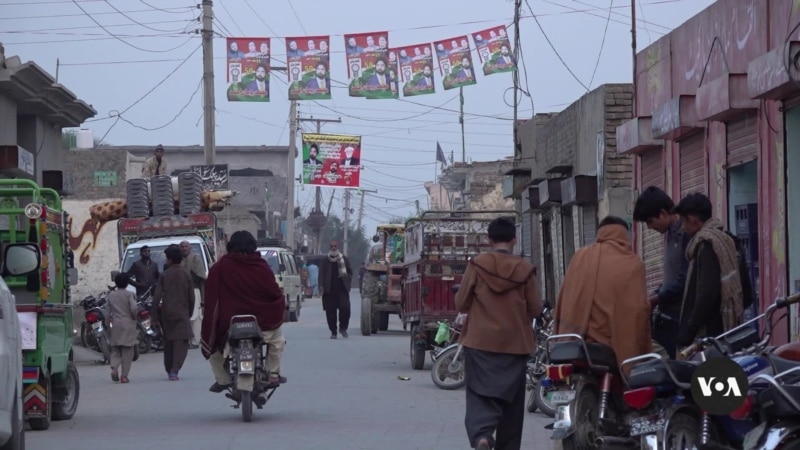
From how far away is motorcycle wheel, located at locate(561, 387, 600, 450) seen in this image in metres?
8.75

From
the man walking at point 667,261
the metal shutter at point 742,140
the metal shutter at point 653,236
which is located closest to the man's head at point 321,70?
the metal shutter at point 653,236

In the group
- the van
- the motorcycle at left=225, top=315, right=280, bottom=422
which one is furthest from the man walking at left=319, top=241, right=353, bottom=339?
the motorcycle at left=225, top=315, right=280, bottom=422

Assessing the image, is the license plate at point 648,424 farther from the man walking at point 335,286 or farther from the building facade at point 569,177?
the man walking at point 335,286

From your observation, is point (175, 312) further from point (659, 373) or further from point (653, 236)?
point (659, 373)

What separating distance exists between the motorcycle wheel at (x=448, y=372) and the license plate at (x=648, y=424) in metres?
8.98

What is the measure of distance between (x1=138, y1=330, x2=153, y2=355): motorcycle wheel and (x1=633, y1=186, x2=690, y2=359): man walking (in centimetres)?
1534

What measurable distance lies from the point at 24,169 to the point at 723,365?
54.2 feet

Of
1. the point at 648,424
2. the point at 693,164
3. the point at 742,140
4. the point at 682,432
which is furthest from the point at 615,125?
the point at 682,432

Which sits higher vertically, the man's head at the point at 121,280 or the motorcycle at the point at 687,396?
the man's head at the point at 121,280

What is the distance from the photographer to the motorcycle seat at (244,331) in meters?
13.0

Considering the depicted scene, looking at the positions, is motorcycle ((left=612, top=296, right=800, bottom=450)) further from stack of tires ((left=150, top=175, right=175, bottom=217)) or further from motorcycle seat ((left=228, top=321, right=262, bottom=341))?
stack of tires ((left=150, top=175, right=175, bottom=217))

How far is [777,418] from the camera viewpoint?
669 cm

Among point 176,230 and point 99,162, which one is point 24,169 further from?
point 99,162

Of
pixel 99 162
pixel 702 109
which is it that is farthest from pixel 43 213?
pixel 99 162
